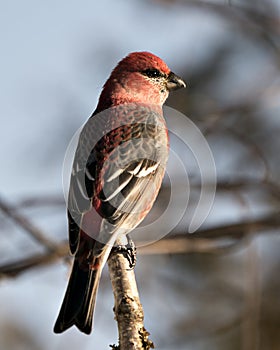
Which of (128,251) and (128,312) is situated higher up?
(128,251)

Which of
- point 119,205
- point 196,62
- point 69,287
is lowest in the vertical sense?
point 69,287

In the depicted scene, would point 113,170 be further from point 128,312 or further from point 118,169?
point 128,312

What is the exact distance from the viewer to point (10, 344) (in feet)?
29.9

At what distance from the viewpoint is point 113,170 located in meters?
5.89

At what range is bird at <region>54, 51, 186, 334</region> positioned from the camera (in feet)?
17.9

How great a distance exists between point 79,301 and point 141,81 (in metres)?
2.32

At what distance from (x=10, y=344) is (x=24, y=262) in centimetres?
307

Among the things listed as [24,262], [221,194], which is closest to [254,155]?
[221,194]

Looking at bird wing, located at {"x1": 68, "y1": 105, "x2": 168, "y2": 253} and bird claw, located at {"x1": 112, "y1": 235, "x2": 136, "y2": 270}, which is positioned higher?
bird wing, located at {"x1": 68, "y1": 105, "x2": 168, "y2": 253}

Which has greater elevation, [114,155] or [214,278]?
[214,278]

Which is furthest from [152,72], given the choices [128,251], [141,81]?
[128,251]

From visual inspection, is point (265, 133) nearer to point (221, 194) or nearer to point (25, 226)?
point (221, 194)

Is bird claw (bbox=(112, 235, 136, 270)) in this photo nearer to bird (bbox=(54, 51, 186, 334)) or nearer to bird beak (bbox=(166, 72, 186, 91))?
bird (bbox=(54, 51, 186, 334))

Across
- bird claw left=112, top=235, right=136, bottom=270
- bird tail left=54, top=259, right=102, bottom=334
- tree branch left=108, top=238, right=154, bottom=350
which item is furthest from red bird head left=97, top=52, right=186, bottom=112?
tree branch left=108, top=238, right=154, bottom=350
